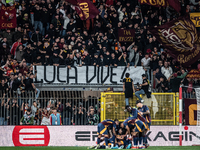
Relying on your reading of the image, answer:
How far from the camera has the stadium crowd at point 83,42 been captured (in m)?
20.5

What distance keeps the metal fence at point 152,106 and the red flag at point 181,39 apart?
3.15 meters

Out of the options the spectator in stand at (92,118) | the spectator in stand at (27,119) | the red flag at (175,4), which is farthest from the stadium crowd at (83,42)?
the spectator in stand at (92,118)

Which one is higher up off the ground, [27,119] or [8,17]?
[8,17]

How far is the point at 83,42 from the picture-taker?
22281 millimetres

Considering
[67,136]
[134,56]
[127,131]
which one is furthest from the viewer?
[134,56]

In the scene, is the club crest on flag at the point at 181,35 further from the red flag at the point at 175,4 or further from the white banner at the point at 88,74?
the red flag at the point at 175,4

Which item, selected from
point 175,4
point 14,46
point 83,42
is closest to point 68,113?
point 83,42

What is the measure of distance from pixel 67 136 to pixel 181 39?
7.34 m

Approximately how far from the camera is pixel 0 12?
2311cm

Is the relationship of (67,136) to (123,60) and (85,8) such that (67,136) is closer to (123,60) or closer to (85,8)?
(123,60)

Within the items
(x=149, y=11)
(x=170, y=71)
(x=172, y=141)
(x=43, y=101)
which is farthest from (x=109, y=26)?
(x=172, y=141)

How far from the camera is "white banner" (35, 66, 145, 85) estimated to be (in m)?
20.5

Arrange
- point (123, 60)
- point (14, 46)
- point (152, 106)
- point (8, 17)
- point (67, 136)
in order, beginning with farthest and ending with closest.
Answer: point (8, 17), point (14, 46), point (123, 60), point (152, 106), point (67, 136)

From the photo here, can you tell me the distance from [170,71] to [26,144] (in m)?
8.22
